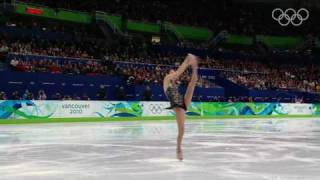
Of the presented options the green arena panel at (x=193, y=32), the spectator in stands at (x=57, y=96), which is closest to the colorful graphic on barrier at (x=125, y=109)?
the spectator in stands at (x=57, y=96)

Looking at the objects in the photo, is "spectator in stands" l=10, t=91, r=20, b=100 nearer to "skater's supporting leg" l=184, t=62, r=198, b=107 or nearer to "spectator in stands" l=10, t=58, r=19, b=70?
"spectator in stands" l=10, t=58, r=19, b=70

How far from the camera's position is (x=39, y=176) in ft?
21.6

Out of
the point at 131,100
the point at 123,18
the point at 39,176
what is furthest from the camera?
the point at 123,18

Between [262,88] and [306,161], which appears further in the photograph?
[262,88]

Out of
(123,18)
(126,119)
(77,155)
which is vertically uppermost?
(123,18)

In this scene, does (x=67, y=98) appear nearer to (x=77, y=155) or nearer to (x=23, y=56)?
(x=23, y=56)

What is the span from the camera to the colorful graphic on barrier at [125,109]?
69.9 ft

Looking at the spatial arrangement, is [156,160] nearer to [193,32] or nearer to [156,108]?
[156,108]

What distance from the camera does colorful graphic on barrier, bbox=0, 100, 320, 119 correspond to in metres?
21.3

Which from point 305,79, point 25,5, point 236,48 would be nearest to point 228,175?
point 25,5

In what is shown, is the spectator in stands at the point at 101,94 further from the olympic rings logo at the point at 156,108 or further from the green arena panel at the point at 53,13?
the green arena panel at the point at 53,13

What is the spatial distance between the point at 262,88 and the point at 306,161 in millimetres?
28278

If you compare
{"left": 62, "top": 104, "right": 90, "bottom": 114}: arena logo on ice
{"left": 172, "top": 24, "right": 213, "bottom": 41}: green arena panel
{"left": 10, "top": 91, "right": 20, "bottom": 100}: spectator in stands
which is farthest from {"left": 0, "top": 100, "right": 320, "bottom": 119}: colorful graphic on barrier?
{"left": 172, "top": 24, "right": 213, "bottom": 41}: green arena panel

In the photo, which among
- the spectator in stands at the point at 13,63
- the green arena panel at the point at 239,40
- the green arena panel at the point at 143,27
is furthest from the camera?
the green arena panel at the point at 239,40
